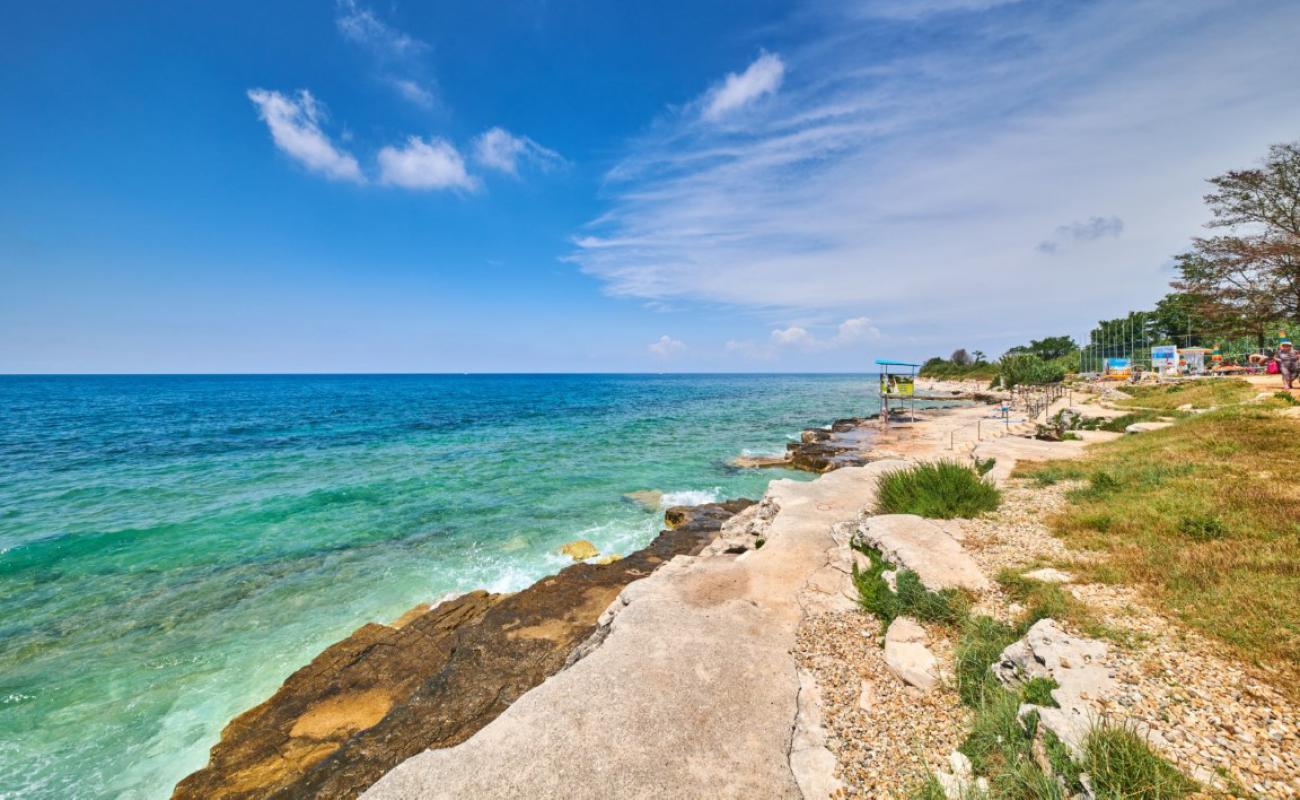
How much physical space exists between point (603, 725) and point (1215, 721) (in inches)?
216

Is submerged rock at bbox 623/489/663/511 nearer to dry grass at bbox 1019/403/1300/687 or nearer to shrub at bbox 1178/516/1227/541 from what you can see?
dry grass at bbox 1019/403/1300/687

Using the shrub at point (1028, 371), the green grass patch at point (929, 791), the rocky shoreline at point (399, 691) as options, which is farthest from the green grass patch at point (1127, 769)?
the shrub at point (1028, 371)

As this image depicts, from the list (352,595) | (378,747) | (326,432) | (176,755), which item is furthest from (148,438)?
(378,747)

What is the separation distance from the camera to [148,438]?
124 ft

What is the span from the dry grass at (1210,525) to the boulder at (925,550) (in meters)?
1.62

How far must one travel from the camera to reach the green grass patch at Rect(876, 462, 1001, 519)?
1045cm

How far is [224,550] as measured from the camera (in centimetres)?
1570

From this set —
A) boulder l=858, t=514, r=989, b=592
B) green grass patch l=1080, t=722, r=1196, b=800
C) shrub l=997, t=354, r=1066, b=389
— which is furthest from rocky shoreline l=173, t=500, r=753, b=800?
shrub l=997, t=354, r=1066, b=389

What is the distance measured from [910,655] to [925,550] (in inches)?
107

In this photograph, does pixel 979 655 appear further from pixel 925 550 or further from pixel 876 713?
pixel 925 550

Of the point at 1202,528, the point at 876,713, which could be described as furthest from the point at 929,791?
the point at 1202,528

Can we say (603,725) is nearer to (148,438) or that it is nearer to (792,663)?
(792,663)

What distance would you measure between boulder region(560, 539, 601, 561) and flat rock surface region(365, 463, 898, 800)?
6.93m

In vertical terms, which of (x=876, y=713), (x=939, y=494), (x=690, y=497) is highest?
(x=939, y=494)
